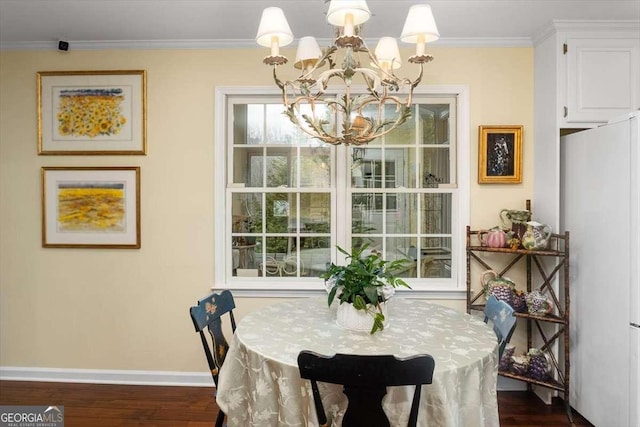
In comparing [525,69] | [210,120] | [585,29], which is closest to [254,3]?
[210,120]

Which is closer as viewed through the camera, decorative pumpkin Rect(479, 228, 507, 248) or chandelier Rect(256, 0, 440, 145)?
chandelier Rect(256, 0, 440, 145)

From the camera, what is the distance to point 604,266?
2295mm

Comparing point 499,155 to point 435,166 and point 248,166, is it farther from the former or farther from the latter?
point 248,166

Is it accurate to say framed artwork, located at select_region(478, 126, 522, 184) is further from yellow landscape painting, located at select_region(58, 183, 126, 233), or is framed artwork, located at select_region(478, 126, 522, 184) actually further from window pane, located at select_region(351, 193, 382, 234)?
yellow landscape painting, located at select_region(58, 183, 126, 233)

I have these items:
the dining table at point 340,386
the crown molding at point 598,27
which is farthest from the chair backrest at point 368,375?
the crown molding at point 598,27

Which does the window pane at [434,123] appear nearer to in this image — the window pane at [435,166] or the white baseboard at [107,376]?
the window pane at [435,166]

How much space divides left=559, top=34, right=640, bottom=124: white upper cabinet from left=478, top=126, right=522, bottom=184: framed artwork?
1.15 feet

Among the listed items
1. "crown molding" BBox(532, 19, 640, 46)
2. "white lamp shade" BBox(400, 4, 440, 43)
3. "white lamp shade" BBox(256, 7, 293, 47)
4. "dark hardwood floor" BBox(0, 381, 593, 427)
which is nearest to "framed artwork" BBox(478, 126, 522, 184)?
"crown molding" BBox(532, 19, 640, 46)

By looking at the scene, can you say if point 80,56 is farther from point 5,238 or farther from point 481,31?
point 481,31

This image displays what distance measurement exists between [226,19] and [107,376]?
2696 mm

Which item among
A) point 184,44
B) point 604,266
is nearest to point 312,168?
point 184,44

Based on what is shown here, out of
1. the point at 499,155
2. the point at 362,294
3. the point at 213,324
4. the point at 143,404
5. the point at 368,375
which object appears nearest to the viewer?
the point at 368,375

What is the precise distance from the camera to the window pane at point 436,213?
2980 millimetres

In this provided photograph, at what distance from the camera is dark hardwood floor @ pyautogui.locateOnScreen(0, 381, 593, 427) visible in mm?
2473
